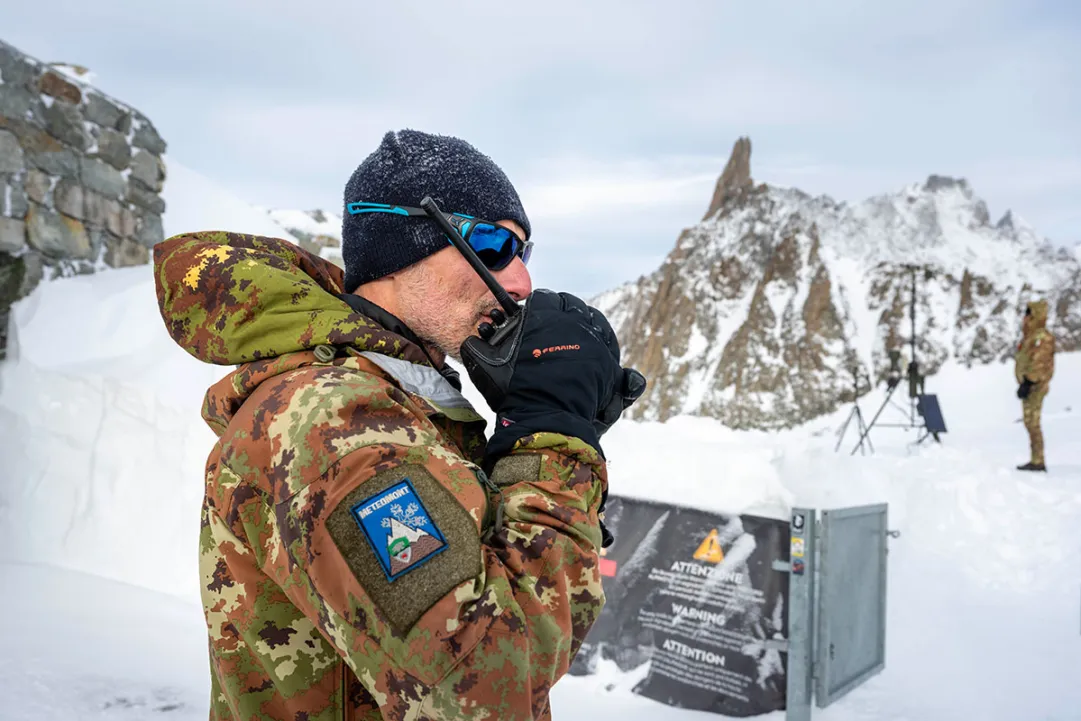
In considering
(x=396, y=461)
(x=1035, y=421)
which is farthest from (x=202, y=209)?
(x=1035, y=421)

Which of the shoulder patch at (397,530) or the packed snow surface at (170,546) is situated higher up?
the shoulder patch at (397,530)

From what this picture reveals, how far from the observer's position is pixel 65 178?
6.19 metres

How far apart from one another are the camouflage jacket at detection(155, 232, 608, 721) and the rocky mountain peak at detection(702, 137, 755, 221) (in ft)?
201

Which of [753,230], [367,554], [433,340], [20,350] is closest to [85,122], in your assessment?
[20,350]

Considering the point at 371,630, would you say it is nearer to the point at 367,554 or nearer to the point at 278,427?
the point at 367,554

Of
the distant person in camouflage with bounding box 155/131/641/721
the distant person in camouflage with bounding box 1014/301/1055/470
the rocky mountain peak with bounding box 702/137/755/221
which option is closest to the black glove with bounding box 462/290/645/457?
the distant person in camouflage with bounding box 155/131/641/721

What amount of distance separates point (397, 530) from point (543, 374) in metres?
0.42

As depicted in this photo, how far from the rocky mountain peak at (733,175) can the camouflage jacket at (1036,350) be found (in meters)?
52.0

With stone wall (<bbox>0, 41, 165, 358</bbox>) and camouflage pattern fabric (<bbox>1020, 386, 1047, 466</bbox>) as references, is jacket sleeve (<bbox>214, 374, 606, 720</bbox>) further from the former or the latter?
camouflage pattern fabric (<bbox>1020, 386, 1047, 466</bbox>)

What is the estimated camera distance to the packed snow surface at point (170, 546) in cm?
381

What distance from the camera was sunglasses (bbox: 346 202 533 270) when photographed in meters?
1.52

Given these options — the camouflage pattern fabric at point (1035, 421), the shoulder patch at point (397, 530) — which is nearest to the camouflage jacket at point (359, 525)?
the shoulder patch at point (397, 530)

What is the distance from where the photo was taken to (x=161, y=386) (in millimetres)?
5387

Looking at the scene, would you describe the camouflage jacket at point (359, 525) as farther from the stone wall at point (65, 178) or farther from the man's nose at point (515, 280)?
the stone wall at point (65, 178)
